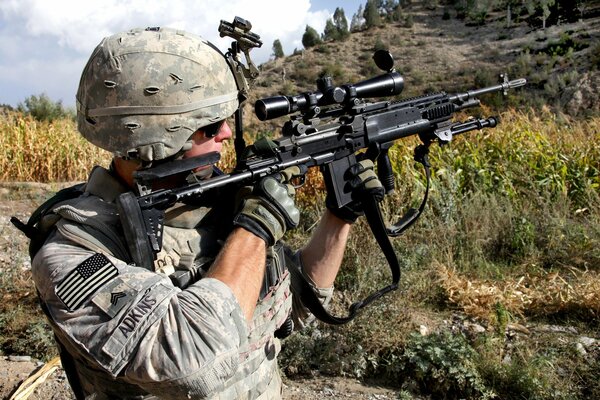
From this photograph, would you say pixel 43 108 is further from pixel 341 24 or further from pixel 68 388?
pixel 341 24

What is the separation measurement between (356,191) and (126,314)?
4.25 ft

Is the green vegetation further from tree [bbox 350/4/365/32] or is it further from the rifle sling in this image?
tree [bbox 350/4/365/32]

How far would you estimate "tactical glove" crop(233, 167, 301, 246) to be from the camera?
1916 mm

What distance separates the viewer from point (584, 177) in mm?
7035

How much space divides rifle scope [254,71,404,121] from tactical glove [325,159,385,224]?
0.33m

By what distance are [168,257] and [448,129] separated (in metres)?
1.84

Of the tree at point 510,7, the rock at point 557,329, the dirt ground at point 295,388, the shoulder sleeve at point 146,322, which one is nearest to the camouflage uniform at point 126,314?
the shoulder sleeve at point 146,322

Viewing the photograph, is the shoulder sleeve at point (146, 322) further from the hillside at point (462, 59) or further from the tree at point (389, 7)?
the tree at point (389, 7)

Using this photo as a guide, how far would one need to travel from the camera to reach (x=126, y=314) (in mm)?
1575

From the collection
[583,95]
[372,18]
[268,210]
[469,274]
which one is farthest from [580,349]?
[372,18]

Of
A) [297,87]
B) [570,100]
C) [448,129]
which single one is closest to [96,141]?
[448,129]

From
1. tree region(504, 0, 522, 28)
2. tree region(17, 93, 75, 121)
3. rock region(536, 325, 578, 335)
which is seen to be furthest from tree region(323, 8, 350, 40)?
rock region(536, 325, 578, 335)

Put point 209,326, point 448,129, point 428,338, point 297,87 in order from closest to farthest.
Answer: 1. point 209,326
2. point 448,129
3. point 428,338
4. point 297,87

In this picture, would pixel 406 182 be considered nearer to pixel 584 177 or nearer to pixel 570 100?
pixel 584 177
